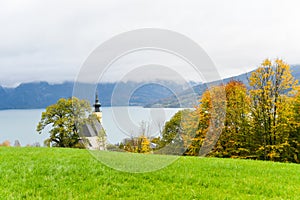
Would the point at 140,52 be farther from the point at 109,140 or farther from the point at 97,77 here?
the point at 109,140

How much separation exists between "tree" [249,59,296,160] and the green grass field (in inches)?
895

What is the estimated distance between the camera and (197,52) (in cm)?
897

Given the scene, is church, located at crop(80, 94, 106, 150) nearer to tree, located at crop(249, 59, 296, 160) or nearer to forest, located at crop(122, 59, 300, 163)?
forest, located at crop(122, 59, 300, 163)

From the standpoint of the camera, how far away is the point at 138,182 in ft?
25.5

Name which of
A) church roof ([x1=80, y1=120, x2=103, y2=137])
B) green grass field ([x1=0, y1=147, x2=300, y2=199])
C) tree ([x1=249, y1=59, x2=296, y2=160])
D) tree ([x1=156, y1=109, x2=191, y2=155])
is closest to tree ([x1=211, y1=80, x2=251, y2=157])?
tree ([x1=249, y1=59, x2=296, y2=160])

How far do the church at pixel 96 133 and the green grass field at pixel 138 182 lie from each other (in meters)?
1.01

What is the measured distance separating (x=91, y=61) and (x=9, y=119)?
9202 cm

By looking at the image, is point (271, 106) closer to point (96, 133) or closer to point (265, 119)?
point (265, 119)

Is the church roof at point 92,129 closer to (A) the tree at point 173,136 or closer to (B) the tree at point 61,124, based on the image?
(A) the tree at point 173,136

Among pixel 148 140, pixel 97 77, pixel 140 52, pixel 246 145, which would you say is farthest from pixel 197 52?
pixel 246 145

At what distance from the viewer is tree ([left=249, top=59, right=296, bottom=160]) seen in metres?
30.9

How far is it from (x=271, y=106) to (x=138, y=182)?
2796 centimetres

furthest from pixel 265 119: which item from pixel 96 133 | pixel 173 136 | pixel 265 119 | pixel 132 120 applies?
pixel 132 120

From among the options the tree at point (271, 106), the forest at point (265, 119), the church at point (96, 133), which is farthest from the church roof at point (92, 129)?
the tree at point (271, 106)
